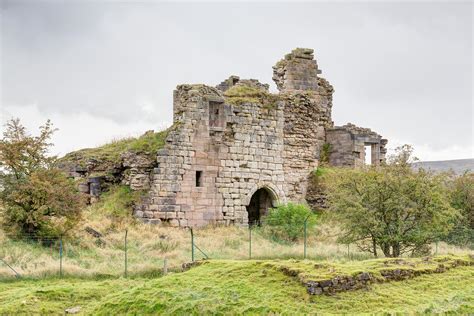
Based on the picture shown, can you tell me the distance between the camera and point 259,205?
30.8 meters

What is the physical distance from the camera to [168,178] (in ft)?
85.8

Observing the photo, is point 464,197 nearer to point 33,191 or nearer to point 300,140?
point 300,140

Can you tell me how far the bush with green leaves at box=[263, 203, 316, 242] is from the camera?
2659 cm

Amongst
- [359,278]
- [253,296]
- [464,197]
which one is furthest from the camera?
[464,197]

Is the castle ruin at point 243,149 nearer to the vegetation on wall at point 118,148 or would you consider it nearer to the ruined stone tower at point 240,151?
the ruined stone tower at point 240,151

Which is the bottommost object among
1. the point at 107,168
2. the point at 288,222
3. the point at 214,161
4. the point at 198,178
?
the point at 288,222

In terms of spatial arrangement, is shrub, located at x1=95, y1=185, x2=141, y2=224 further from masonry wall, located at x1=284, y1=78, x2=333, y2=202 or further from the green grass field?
the green grass field

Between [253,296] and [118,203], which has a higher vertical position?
[118,203]

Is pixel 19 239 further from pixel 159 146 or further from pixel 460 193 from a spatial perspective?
pixel 460 193

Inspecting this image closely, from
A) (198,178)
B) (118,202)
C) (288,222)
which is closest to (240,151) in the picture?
(198,178)

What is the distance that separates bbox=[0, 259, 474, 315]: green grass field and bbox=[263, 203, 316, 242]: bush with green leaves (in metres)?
11.8

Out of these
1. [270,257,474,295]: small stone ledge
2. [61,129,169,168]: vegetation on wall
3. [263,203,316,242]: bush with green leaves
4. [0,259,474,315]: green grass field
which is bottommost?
[0,259,474,315]: green grass field

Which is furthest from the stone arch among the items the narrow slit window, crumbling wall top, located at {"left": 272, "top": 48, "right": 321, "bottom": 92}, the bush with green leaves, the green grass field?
the green grass field

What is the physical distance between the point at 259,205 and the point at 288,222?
381 cm
